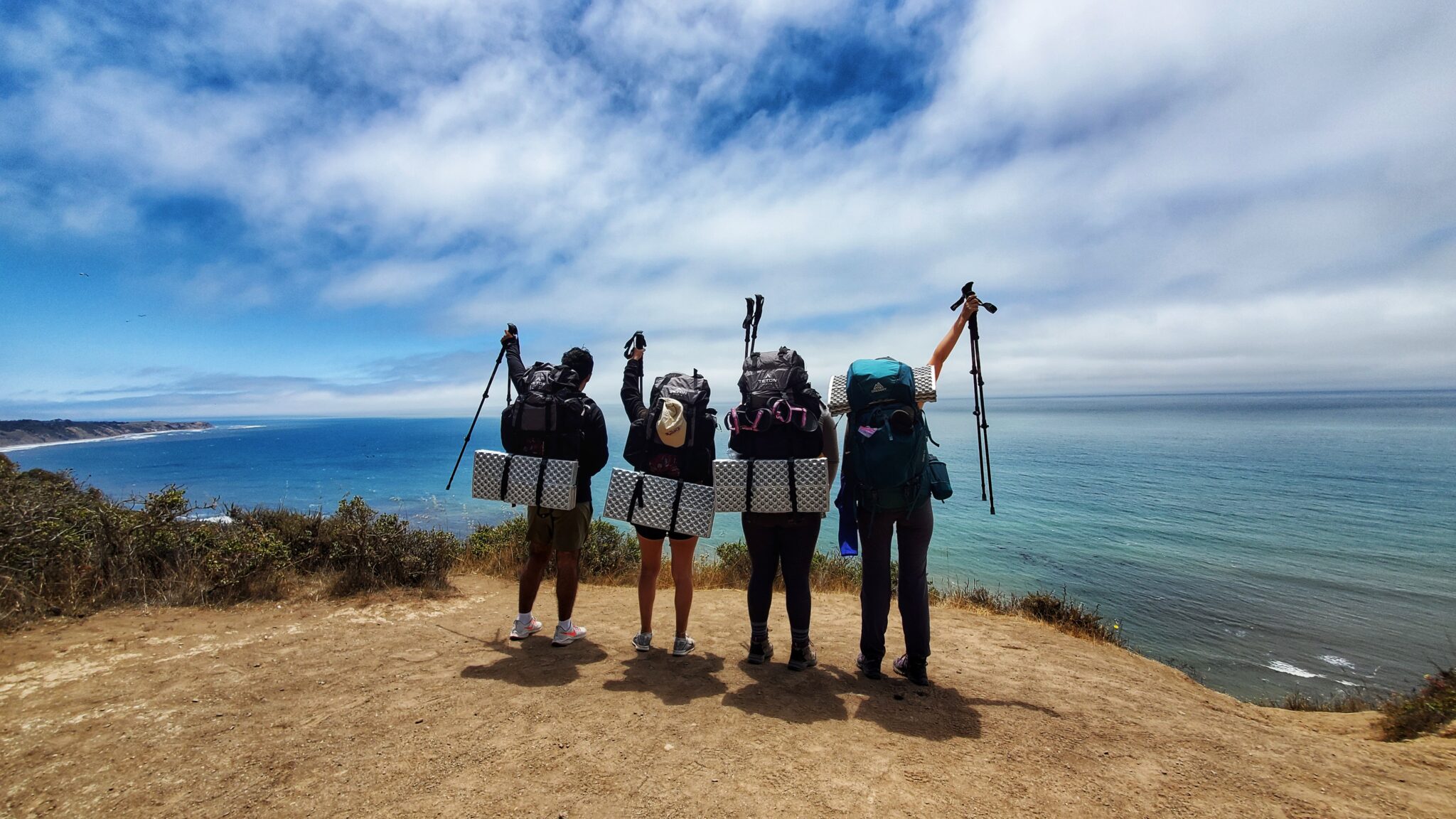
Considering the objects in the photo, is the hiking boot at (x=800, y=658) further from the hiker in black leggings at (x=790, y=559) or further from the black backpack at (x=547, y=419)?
the black backpack at (x=547, y=419)

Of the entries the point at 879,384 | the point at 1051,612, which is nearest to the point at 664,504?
the point at 879,384

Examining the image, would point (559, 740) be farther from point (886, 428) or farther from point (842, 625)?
point (842, 625)

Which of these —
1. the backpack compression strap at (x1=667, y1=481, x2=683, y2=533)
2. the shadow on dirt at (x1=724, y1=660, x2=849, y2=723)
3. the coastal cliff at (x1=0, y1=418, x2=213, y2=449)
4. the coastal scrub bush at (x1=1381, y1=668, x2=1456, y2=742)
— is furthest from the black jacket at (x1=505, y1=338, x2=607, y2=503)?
the coastal cliff at (x1=0, y1=418, x2=213, y2=449)

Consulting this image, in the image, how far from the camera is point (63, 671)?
12.9ft

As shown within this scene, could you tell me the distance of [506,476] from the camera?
14.2 ft

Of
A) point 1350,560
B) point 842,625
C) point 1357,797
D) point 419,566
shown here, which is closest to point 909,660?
point 842,625

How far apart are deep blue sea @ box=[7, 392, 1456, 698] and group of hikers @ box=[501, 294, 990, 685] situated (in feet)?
9.00

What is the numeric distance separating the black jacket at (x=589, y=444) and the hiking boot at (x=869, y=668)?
253 centimetres

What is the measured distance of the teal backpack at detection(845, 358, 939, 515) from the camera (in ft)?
12.2

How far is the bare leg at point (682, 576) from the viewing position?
167 inches

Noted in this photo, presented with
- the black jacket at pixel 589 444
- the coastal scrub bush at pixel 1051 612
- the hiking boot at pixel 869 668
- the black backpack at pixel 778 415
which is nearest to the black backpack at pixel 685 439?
the black backpack at pixel 778 415

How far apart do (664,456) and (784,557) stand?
1181mm

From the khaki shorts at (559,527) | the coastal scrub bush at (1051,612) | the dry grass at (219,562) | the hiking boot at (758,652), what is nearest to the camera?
the hiking boot at (758,652)

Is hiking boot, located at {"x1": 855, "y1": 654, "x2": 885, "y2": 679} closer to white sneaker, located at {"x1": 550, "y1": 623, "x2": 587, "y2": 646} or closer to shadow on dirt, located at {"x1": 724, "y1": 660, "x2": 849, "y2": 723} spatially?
shadow on dirt, located at {"x1": 724, "y1": 660, "x2": 849, "y2": 723}
